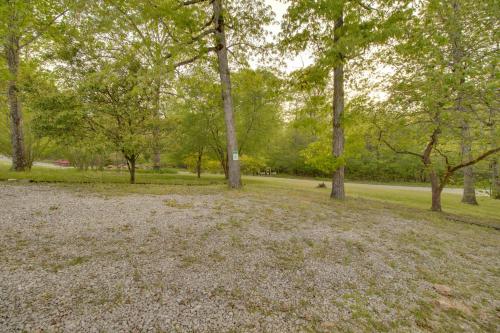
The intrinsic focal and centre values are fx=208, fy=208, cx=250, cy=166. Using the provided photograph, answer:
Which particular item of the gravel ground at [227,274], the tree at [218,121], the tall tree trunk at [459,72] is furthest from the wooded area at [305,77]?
the gravel ground at [227,274]

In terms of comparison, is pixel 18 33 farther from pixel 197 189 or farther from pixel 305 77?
pixel 305 77

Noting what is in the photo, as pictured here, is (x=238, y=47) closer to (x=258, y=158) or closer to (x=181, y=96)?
(x=181, y=96)

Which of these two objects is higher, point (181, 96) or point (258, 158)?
point (181, 96)

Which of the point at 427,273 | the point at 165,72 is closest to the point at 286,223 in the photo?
the point at 427,273

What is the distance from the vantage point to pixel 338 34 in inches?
260

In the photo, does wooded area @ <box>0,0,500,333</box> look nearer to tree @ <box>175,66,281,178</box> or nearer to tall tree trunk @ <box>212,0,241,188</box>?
tall tree trunk @ <box>212,0,241,188</box>

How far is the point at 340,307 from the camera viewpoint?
7.06 feet

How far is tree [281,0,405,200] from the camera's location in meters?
5.73

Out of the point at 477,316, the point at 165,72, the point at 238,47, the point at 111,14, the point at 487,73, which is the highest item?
the point at 238,47

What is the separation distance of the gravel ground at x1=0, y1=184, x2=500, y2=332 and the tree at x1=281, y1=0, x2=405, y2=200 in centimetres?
439

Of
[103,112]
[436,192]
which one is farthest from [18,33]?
[436,192]

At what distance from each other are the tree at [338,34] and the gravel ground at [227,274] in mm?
4387

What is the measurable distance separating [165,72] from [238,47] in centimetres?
434

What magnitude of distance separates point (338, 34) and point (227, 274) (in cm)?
750
